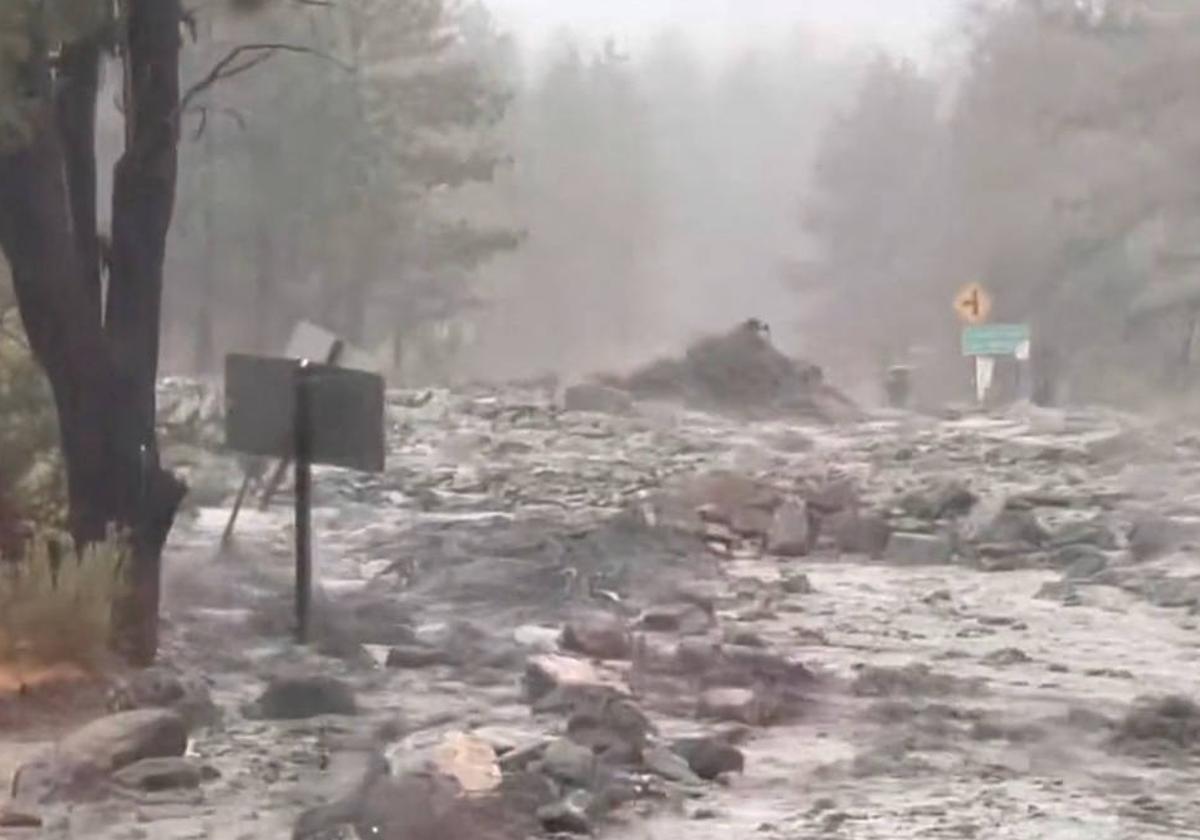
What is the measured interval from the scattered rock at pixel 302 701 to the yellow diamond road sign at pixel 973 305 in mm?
19289

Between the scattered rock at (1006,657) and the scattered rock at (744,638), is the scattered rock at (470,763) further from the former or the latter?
the scattered rock at (1006,657)

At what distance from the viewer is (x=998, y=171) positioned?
2773cm

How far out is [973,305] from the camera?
85.7 ft

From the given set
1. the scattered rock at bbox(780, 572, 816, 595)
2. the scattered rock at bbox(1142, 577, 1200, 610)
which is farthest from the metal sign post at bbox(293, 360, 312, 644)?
the scattered rock at bbox(1142, 577, 1200, 610)

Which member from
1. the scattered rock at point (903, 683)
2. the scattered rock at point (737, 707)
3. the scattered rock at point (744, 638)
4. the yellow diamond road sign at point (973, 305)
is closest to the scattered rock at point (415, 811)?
the scattered rock at point (737, 707)

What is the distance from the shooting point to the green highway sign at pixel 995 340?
23950 mm

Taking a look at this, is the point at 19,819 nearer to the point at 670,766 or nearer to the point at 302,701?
the point at 670,766

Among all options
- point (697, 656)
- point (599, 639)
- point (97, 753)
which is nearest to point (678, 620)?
point (599, 639)

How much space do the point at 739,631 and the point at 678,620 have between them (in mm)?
393

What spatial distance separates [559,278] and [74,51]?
2646 cm

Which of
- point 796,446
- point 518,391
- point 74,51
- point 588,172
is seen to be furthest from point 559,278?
point 74,51

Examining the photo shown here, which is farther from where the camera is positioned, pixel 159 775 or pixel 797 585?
pixel 797 585

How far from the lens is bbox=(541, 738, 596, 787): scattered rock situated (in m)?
5.96

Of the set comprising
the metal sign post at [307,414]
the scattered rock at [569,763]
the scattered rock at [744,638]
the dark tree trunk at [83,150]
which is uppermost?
the dark tree trunk at [83,150]
